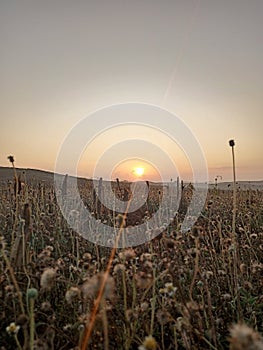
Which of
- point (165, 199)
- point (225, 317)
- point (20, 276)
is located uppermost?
point (165, 199)

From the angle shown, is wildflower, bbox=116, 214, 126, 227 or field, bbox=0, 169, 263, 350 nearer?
field, bbox=0, 169, 263, 350

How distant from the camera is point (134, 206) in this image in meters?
8.41

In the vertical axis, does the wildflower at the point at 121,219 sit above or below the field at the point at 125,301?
above

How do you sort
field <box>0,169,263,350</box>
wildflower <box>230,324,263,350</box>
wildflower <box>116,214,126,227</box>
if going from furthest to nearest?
wildflower <box>116,214,126,227</box> → field <box>0,169,263,350</box> → wildflower <box>230,324,263,350</box>

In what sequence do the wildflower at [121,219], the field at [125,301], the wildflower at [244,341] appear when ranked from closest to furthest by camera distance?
the wildflower at [244,341]
the field at [125,301]
the wildflower at [121,219]

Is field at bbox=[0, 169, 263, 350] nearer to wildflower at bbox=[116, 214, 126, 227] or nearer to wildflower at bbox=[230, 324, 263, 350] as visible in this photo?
wildflower at bbox=[230, 324, 263, 350]

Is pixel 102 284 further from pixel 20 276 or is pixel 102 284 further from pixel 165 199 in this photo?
pixel 165 199

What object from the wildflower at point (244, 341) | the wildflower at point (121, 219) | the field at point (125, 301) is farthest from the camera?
the wildflower at point (121, 219)

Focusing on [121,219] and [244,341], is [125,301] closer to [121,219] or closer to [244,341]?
[121,219]

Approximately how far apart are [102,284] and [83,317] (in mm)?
935

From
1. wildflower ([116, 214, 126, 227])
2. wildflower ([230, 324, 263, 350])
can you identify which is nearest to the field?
wildflower ([230, 324, 263, 350])

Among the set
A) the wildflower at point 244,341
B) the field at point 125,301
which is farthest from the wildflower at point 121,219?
the wildflower at point 244,341

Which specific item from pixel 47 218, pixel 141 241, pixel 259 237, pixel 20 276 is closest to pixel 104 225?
pixel 141 241

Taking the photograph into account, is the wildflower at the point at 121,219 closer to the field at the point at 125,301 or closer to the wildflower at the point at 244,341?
the field at the point at 125,301
